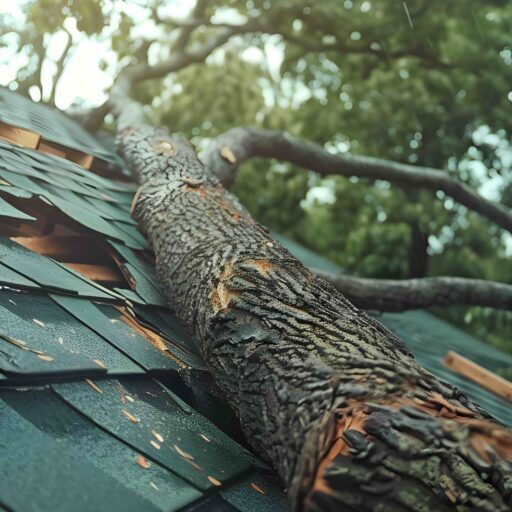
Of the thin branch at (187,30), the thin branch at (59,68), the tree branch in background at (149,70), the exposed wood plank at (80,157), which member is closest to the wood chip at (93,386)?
the exposed wood plank at (80,157)

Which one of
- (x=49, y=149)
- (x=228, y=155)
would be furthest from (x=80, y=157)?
(x=228, y=155)

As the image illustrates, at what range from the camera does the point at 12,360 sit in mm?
1214

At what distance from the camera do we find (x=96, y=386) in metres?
1.37

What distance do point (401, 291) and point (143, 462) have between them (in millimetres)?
2549

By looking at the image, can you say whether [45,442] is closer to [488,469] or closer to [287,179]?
[488,469]

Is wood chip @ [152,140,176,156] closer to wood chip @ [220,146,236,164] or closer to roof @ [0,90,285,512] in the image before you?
wood chip @ [220,146,236,164]

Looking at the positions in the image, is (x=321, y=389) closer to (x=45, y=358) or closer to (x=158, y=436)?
(x=158, y=436)

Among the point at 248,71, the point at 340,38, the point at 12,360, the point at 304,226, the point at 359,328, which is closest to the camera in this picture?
the point at 12,360

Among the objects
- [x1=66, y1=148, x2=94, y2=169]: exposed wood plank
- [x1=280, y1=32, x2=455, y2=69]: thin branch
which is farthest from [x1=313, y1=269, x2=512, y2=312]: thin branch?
[x1=280, y1=32, x2=455, y2=69]: thin branch

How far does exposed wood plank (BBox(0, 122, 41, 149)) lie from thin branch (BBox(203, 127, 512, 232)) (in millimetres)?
1283

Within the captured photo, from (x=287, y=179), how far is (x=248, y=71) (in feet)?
7.67

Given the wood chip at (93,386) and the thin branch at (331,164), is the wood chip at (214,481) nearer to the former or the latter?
the wood chip at (93,386)

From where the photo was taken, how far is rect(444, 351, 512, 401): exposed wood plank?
3719 mm

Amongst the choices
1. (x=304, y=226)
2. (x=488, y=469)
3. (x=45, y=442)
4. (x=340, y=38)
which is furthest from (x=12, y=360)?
(x=304, y=226)
